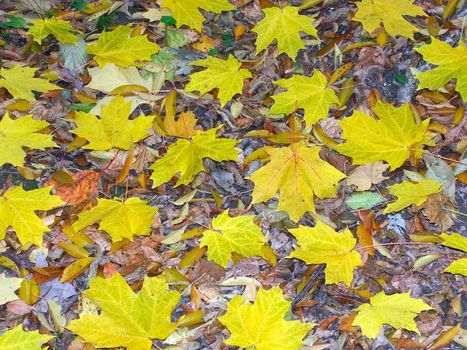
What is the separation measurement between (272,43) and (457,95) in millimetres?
991

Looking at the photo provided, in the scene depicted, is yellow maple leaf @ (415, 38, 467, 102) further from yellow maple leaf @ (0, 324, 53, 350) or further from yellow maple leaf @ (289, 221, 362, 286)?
yellow maple leaf @ (0, 324, 53, 350)

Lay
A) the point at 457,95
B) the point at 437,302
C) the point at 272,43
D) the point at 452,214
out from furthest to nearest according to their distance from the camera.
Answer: the point at 272,43 → the point at 457,95 → the point at 452,214 → the point at 437,302

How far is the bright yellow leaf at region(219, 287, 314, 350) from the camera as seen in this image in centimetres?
215

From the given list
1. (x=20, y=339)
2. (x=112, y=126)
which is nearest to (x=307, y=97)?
(x=112, y=126)

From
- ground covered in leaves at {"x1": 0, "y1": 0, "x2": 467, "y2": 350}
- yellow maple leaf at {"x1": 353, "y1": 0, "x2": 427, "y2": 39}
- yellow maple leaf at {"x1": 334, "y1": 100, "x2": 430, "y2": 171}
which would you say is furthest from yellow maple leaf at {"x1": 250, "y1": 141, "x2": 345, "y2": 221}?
yellow maple leaf at {"x1": 353, "y1": 0, "x2": 427, "y2": 39}

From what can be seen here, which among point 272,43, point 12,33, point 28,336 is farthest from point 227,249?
point 12,33

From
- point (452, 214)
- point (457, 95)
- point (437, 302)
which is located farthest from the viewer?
point (457, 95)

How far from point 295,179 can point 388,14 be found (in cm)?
105

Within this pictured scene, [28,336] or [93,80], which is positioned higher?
[93,80]

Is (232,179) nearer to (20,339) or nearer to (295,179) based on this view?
(295,179)

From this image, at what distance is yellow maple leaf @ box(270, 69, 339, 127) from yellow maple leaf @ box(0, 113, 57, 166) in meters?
1.06

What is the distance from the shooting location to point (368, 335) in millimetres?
2201

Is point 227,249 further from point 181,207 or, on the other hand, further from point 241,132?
point 241,132

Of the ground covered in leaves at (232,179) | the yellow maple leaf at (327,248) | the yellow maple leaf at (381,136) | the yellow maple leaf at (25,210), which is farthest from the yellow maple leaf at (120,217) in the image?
the yellow maple leaf at (381,136)
